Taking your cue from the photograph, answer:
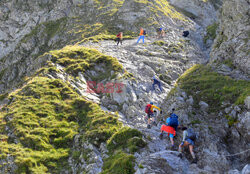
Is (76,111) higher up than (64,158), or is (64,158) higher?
(76,111)

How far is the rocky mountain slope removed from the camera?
1409 cm

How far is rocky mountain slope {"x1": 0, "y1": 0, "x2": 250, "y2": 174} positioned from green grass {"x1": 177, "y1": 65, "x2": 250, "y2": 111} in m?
0.09

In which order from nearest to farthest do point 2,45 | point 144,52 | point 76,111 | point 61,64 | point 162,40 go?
1. point 76,111
2. point 61,64
3. point 144,52
4. point 162,40
5. point 2,45

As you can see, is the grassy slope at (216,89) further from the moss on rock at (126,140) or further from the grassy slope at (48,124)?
the grassy slope at (48,124)

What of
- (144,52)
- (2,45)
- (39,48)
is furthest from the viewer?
(2,45)

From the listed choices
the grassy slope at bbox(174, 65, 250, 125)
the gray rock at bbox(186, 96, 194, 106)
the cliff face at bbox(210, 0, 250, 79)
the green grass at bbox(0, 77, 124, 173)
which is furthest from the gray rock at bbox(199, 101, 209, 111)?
the green grass at bbox(0, 77, 124, 173)

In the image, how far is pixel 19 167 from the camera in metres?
13.9

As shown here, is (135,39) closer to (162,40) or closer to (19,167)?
(162,40)

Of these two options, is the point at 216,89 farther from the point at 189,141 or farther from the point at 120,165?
the point at 120,165

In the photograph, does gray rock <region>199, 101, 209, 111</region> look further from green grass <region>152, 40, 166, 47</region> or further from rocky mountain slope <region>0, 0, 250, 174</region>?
green grass <region>152, 40, 166, 47</region>

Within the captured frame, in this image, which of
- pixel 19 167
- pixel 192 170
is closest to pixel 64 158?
pixel 19 167

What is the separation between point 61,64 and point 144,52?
14305mm

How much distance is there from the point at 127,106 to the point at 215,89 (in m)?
9.34

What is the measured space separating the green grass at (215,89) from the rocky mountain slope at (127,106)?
89mm
